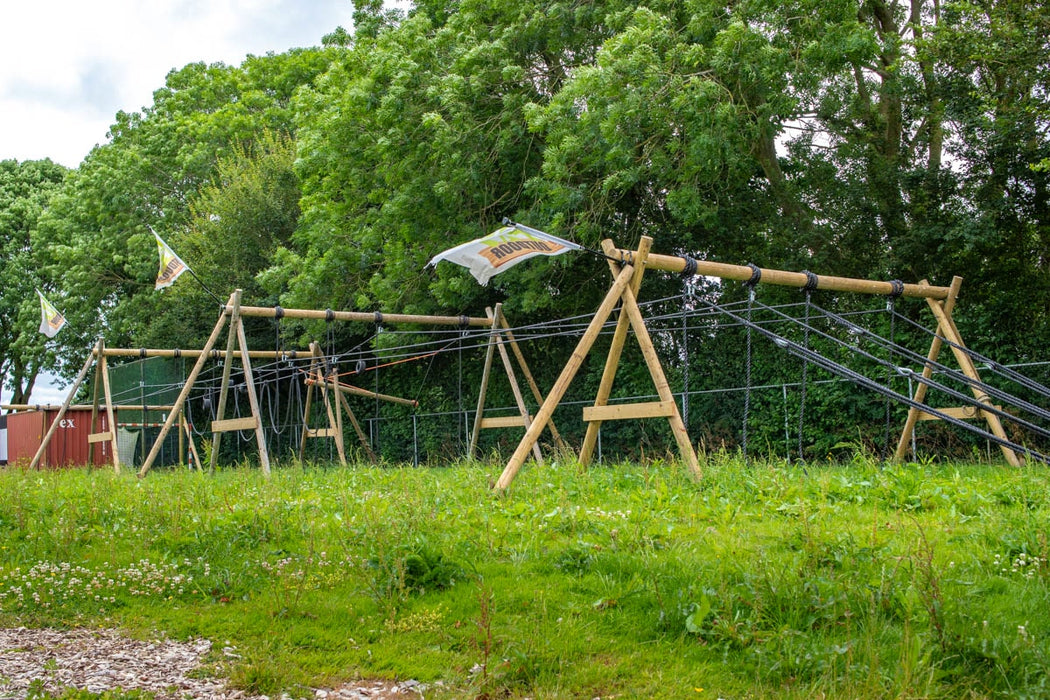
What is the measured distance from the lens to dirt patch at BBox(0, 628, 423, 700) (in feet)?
12.8

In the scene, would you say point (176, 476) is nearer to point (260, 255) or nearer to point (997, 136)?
point (997, 136)

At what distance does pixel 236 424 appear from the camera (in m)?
12.3

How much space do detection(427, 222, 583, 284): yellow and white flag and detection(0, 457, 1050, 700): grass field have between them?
2.10 m

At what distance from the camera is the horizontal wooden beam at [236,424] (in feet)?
39.1

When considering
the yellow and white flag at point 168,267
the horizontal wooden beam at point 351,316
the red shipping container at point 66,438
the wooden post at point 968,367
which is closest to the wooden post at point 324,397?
the horizontal wooden beam at point 351,316

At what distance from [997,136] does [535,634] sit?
1164 cm

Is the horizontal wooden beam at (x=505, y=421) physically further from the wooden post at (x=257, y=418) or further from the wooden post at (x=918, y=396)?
the wooden post at (x=918, y=396)

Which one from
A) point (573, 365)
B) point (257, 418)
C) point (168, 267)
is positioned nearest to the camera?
point (573, 365)

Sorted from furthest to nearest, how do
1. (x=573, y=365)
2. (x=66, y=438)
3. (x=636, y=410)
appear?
1. (x=66, y=438)
2. (x=573, y=365)
3. (x=636, y=410)

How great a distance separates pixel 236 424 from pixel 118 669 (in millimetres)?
8379

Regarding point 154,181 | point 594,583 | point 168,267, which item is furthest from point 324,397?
point 154,181

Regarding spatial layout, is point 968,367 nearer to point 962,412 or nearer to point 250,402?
point 962,412

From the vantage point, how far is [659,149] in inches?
529

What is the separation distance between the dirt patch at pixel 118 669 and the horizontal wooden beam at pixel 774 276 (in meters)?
5.41
